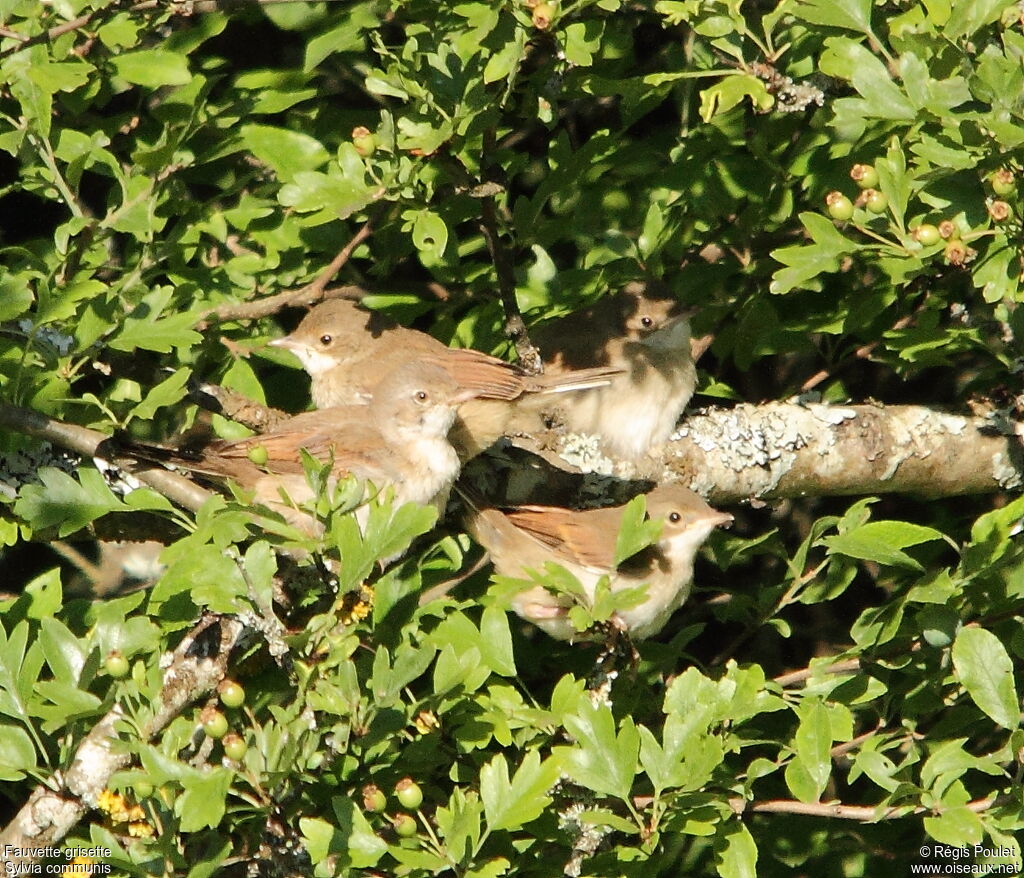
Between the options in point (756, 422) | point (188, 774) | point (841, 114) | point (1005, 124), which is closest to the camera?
point (188, 774)

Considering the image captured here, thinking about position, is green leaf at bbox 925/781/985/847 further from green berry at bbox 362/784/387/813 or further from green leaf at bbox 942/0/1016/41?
green leaf at bbox 942/0/1016/41

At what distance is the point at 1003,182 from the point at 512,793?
1.84m

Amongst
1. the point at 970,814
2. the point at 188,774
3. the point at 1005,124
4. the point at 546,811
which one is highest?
the point at 1005,124

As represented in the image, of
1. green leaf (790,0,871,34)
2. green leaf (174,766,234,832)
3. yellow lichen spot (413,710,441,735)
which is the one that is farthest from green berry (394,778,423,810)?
green leaf (790,0,871,34)

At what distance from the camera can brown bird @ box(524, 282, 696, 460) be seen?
181 inches

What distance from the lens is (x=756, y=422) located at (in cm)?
441

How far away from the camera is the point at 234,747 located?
110 inches

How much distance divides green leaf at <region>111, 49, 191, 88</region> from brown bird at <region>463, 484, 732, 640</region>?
1652mm

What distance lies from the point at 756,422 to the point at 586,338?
86cm

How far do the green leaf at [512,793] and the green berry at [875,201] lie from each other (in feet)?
5.19

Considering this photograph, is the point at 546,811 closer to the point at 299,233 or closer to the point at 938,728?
the point at 938,728

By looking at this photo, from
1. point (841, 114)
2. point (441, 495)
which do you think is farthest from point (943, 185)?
point (441, 495)

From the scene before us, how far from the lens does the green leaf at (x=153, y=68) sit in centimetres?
358

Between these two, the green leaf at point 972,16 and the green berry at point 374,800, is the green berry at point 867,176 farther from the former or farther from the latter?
the green berry at point 374,800
